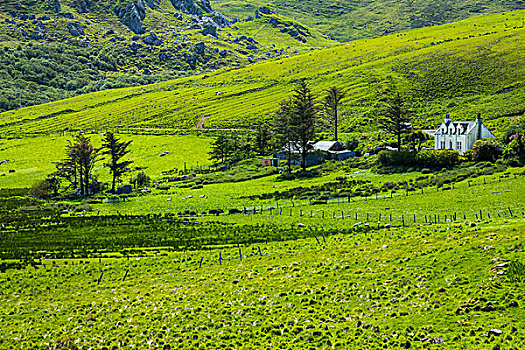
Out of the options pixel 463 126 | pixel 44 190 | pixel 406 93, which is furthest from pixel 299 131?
pixel 406 93

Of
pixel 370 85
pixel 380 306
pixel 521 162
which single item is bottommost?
pixel 380 306

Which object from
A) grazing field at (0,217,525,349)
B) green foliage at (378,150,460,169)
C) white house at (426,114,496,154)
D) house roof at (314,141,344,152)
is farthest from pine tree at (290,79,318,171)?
grazing field at (0,217,525,349)

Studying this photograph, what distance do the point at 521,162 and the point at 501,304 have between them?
4814 cm

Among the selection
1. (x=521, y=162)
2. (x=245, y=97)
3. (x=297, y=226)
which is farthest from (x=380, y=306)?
(x=245, y=97)

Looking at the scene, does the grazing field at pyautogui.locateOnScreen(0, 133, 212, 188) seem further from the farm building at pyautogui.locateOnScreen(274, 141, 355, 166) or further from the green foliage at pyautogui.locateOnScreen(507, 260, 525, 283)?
the green foliage at pyautogui.locateOnScreen(507, 260, 525, 283)

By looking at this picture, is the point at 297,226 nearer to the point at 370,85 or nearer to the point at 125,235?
the point at 125,235

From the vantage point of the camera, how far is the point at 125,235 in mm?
41562

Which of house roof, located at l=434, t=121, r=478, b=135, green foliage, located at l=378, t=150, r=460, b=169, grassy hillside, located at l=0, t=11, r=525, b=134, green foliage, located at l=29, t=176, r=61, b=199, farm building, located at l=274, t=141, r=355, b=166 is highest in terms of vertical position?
grassy hillside, located at l=0, t=11, r=525, b=134

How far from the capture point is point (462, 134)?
74.0 meters

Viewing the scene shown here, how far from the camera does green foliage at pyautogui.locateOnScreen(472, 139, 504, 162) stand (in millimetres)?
62719

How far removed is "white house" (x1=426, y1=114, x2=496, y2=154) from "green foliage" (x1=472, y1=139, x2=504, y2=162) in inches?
308

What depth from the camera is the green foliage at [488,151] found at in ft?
206

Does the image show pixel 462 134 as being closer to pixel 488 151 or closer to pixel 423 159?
pixel 488 151

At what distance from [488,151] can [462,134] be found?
11.5m
